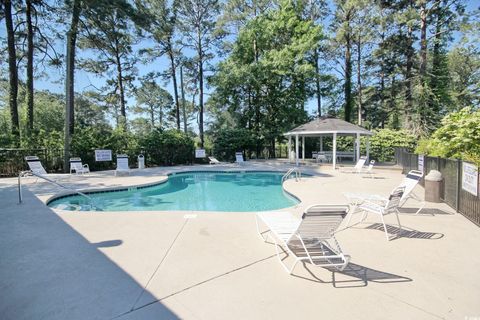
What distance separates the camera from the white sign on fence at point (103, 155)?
1274 centimetres

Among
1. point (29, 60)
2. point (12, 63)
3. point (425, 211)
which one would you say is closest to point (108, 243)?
point (425, 211)

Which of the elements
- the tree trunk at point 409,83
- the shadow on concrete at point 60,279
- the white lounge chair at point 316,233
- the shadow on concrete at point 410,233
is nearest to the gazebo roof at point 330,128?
the tree trunk at point 409,83

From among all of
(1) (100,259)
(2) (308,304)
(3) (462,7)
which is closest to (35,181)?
(1) (100,259)

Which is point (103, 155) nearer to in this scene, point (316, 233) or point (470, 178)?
point (316, 233)

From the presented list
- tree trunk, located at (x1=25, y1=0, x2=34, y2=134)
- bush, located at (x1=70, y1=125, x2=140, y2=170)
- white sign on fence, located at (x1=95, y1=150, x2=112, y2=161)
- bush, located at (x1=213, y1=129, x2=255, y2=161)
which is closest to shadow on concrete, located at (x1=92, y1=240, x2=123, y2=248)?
white sign on fence, located at (x1=95, y1=150, x2=112, y2=161)

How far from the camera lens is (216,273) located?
288 cm

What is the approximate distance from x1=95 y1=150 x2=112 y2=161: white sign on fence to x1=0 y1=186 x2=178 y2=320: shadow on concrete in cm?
908

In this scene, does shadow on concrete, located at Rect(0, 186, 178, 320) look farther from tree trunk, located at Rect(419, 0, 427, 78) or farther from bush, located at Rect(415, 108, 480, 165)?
tree trunk, located at Rect(419, 0, 427, 78)

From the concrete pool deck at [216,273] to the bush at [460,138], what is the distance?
2.10 meters

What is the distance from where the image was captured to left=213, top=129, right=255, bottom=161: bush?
64.9 feet

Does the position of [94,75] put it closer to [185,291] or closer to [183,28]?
[183,28]

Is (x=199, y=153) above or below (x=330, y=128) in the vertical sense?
below

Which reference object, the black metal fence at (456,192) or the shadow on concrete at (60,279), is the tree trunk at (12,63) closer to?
the shadow on concrete at (60,279)

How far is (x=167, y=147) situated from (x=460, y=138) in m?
14.7
